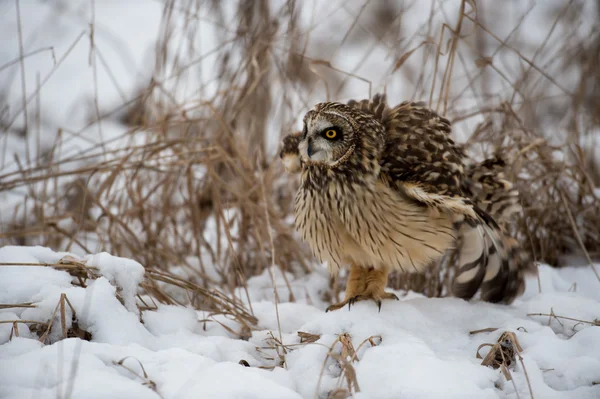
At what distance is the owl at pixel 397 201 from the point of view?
87.4 inches

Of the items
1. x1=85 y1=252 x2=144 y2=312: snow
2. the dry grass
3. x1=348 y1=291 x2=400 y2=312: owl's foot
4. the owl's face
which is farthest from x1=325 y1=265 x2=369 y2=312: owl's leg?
x1=85 y1=252 x2=144 y2=312: snow

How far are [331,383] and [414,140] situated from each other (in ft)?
3.92

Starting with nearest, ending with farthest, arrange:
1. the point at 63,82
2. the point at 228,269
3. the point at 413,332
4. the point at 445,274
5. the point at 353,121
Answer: the point at 413,332 → the point at 353,121 → the point at 445,274 → the point at 228,269 → the point at 63,82

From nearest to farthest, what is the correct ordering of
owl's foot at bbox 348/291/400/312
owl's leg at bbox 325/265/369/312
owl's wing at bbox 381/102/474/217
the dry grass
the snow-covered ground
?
the snow-covered ground, owl's wing at bbox 381/102/474/217, owl's foot at bbox 348/291/400/312, owl's leg at bbox 325/265/369/312, the dry grass

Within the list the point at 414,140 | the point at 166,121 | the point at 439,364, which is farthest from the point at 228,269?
the point at 439,364

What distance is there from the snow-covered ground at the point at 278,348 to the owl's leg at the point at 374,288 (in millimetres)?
89

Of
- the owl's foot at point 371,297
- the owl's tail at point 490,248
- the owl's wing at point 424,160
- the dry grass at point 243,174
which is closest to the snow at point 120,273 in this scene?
the dry grass at point 243,174

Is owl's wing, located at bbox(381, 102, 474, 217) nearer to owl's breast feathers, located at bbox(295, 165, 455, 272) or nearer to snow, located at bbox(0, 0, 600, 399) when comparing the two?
owl's breast feathers, located at bbox(295, 165, 455, 272)

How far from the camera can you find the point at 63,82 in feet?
25.0

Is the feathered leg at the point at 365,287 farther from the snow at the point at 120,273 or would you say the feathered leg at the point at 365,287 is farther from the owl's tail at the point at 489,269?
the snow at the point at 120,273

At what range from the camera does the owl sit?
2221mm

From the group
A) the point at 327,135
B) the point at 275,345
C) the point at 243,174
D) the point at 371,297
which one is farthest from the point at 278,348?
the point at 243,174

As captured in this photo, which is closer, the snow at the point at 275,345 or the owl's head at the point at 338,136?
the snow at the point at 275,345

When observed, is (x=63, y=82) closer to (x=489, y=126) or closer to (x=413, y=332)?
(x=489, y=126)
